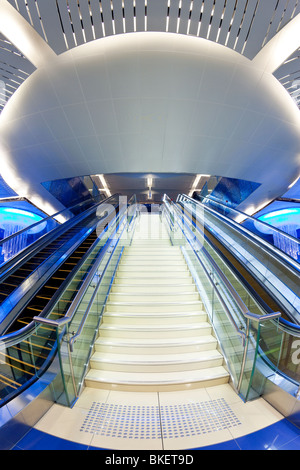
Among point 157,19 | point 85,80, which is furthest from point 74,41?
point 157,19

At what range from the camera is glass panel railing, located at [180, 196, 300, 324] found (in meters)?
3.16

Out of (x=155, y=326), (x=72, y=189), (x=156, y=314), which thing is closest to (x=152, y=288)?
(x=156, y=314)

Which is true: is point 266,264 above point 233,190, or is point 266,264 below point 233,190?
below

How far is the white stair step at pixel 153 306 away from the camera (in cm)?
344

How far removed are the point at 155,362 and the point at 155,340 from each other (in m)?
0.35

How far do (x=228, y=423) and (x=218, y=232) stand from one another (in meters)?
4.06

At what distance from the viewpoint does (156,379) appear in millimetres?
2480

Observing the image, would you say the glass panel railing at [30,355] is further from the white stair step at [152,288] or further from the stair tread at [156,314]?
the white stair step at [152,288]

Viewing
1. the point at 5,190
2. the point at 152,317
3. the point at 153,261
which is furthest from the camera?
the point at 5,190

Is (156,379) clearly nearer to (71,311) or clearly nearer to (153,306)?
(153,306)

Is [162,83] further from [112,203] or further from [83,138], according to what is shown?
[112,203]

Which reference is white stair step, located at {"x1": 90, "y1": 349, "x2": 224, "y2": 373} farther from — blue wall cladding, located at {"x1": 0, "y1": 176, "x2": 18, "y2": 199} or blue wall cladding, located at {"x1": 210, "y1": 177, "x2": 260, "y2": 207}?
blue wall cladding, located at {"x1": 0, "y1": 176, "x2": 18, "y2": 199}

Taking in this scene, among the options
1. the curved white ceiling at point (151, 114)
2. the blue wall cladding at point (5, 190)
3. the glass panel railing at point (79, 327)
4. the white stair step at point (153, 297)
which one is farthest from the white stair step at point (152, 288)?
the blue wall cladding at point (5, 190)

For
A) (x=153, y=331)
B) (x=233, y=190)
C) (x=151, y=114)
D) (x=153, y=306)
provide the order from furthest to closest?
(x=233, y=190) → (x=151, y=114) → (x=153, y=306) → (x=153, y=331)
